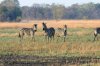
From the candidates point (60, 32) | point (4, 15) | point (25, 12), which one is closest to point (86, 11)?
point (25, 12)

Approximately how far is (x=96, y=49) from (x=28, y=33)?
1276cm

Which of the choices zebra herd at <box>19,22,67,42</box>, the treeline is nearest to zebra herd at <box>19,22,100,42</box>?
zebra herd at <box>19,22,67,42</box>

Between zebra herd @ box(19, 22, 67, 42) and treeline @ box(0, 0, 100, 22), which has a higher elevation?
zebra herd @ box(19, 22, 67, 42)

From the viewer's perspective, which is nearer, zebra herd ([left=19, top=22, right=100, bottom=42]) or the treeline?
zebra herd ([left=19, top=22, right=100, bottom=42])

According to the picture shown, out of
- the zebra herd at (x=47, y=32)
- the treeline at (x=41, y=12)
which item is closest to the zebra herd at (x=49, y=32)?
the zebra herd at (x=47, y=32)

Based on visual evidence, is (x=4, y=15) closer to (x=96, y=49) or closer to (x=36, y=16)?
(x=36, y=16)

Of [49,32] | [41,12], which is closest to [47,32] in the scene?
[49,32]

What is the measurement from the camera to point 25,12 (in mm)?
183875

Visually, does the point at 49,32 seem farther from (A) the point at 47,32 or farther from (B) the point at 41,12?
(B) the point at 41,12

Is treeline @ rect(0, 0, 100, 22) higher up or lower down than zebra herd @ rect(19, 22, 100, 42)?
lower down

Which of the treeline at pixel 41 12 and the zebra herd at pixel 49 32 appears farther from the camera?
the treeline at pixel 41 12

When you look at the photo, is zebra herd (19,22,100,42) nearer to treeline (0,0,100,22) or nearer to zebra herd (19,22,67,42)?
zebra herd (19,22,67,42)

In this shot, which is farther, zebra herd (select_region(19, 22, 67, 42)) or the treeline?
the treeline

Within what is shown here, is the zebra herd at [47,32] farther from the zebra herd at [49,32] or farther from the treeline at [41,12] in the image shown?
the treeline at [41,12]
